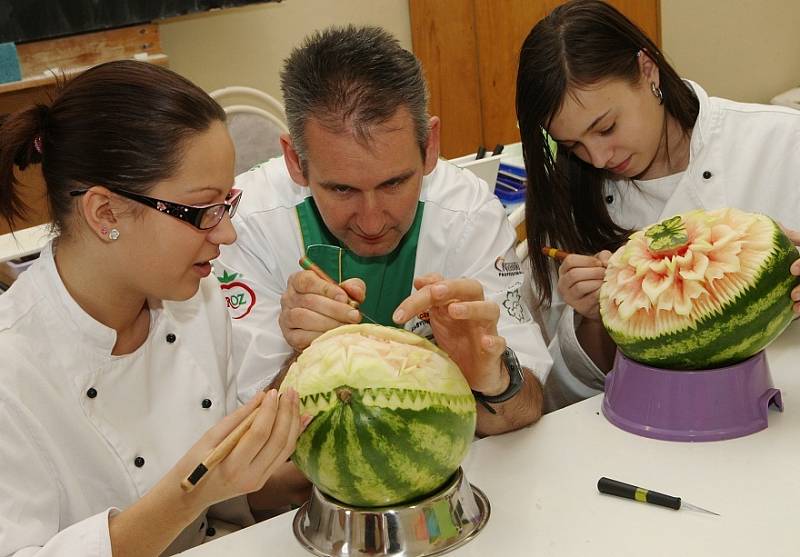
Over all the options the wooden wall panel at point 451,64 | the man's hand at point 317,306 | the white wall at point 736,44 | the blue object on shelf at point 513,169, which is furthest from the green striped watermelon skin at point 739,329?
the white wall at point 736,44

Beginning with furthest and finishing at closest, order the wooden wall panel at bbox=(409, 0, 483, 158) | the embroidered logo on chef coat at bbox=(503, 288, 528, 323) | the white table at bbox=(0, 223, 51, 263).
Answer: the wooden wall panel at bbox=(409, 0, 483, 158) < the white table at bbox=(0, 223, 51, 263) < the embroidered logo on chef coat at bbox=(503, 288, 528, 323)

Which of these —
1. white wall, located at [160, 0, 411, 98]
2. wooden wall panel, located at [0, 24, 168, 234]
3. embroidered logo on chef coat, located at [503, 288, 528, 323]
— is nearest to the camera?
embroidered logo on chef coat, located at [503, 288, 528, 323]

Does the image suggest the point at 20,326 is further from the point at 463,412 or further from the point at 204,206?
the point at 463,412

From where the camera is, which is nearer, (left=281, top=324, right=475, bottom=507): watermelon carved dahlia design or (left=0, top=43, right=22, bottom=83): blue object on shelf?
(left=281, top=324, right=475, bottom=507): watermelon carved dahlia design

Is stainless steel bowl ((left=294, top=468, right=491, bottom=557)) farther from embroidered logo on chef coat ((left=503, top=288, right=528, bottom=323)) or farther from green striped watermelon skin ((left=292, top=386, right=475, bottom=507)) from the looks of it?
embroidered logo on chef coat ((left=503, top=288, right=528, bottom=323))

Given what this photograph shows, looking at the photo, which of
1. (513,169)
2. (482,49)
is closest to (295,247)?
(513,169)

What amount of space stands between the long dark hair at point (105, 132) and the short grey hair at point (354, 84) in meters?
0.27

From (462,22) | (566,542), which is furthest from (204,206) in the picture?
(462,22)

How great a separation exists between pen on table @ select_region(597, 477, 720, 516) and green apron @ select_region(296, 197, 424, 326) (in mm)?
895

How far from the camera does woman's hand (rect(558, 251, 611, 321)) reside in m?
1.80

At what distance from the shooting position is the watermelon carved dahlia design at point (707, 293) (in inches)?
57.1

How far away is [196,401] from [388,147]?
62 cm

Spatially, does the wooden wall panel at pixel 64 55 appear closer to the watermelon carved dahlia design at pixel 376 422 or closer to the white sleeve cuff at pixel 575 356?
the white sleeve cuff at pixel 575 356

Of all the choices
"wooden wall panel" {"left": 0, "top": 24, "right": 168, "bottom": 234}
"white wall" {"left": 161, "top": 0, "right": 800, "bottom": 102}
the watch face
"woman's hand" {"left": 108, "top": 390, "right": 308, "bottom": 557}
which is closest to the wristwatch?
the watch face
